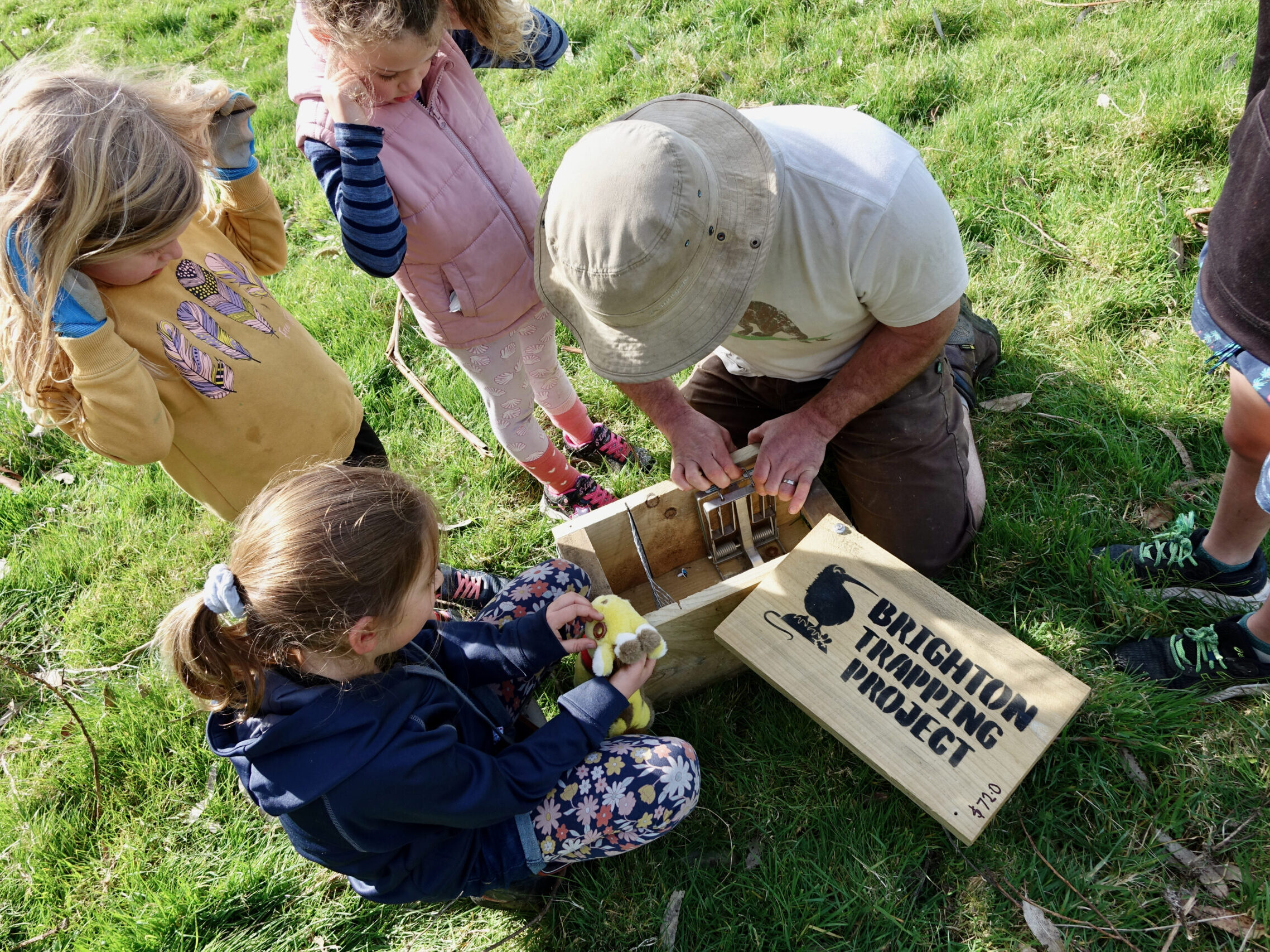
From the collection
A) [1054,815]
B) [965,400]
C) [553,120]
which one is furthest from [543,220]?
[553,120]

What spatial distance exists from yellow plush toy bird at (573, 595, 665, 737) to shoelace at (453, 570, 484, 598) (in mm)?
838

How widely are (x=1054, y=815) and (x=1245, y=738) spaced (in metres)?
0.57

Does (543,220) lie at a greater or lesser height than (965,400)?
greater

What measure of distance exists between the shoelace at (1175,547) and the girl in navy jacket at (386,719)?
5.23ft

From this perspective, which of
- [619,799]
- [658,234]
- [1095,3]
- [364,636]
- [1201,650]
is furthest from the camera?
[1095,3]

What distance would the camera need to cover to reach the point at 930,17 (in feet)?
14.0

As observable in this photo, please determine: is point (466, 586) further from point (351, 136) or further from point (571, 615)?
point (351, 136)

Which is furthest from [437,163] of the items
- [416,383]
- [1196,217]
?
[1196,217]

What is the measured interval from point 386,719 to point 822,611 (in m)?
1.16

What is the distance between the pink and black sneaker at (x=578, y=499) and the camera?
315cm

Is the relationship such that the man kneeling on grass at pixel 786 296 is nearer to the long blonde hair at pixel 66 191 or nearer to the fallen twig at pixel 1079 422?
the fallen twig at pixel 1079 422

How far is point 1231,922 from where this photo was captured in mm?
1963

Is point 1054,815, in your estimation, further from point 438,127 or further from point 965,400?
point 438,127

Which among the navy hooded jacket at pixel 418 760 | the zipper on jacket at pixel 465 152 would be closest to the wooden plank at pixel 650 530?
the navy hooded jacket at pixel 418 760
